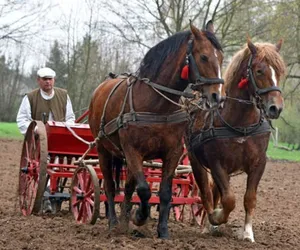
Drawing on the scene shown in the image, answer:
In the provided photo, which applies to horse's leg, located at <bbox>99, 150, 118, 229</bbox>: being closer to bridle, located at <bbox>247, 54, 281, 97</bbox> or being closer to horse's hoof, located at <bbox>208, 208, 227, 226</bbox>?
horse's hoof, located at <bbox>208, 208, 227, 226</bbox>

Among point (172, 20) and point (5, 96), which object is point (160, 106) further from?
point (5, 96)

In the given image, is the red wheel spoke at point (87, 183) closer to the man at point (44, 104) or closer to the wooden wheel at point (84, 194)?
the wooden wheel at point (84, 194)

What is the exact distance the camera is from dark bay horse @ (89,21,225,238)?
529 centimetres

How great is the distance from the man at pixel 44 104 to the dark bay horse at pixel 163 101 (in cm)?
240

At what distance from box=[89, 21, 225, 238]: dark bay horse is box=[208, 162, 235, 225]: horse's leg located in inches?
21.0

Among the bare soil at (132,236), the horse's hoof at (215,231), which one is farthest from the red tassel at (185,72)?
the horse's hoof at (215,231)

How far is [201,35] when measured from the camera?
5.38m

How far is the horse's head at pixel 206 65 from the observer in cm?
515

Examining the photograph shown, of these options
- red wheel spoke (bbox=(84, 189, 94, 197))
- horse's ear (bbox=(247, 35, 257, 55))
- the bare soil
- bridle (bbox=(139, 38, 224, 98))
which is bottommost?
the bare soil

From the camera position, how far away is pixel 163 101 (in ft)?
18.4

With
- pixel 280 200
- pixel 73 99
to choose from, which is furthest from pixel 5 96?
pixel 280 200

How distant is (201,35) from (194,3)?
49.7 feet

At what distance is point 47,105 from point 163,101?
9.95 ft

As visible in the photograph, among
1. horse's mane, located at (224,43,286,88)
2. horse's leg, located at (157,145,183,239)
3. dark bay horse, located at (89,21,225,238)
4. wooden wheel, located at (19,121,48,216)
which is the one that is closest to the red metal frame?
wooden wheel, located at (19,121,48,216)
